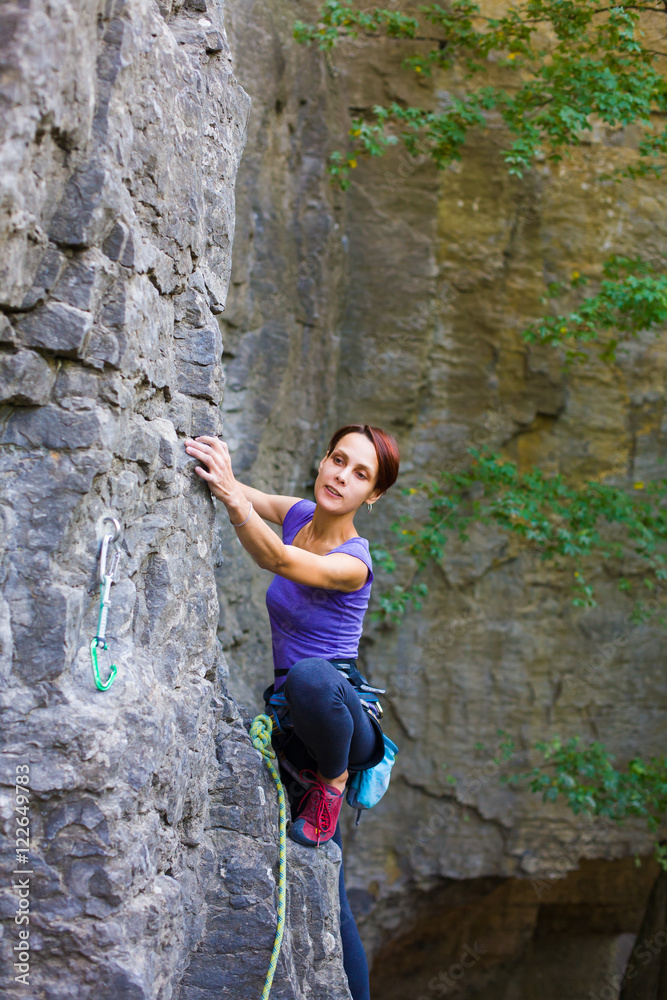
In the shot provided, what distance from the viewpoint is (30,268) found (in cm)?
123

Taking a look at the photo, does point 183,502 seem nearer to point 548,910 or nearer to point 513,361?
point 513,361

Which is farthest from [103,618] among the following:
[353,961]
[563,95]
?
[563,95]

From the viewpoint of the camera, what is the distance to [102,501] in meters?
1.41

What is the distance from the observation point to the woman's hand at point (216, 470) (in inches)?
67.7

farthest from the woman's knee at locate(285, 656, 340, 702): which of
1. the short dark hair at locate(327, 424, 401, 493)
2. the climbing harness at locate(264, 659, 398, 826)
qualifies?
the short dark hair at locate(327, 424, 401, 493)

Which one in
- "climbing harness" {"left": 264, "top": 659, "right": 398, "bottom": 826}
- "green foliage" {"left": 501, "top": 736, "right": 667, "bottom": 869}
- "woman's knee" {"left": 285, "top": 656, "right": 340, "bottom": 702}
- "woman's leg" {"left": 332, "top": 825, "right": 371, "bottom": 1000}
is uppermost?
"woman's knee" {"left": 285, "top": 656, "right": 340, "bottom": 702}

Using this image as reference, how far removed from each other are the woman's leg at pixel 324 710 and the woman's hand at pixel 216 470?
401 mm

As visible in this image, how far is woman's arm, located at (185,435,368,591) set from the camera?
68.5 inches

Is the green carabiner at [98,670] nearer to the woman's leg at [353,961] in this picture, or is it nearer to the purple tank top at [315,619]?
the purple tank top at [315,619]

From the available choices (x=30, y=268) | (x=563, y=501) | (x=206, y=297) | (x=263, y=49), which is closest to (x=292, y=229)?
(x=263, y=49)

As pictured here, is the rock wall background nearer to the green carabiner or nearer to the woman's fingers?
the woman's fingers

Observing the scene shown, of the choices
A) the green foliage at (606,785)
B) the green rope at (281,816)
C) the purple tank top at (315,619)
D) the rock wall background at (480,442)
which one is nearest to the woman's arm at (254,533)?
the purple tank top at (315,619)

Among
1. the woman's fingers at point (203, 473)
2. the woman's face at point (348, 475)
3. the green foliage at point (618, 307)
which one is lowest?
the woman's fingers at point (203, 473)

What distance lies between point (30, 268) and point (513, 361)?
391cm
